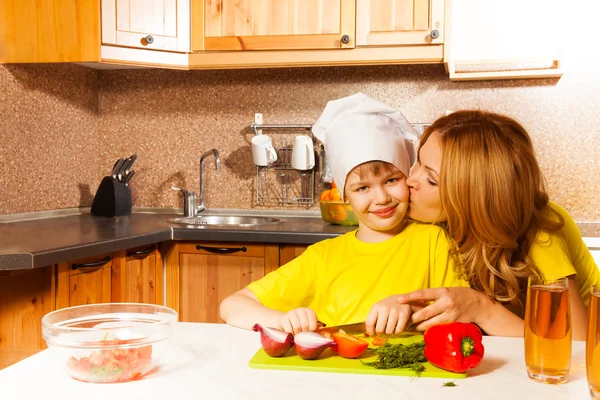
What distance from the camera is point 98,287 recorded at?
2.41 meters

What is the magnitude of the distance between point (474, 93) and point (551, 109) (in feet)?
1.16

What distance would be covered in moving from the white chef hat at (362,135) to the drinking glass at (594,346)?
29.7 inches

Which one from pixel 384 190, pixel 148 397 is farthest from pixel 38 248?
pixel 148 397

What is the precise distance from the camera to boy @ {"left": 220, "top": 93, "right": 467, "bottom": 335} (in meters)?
1.50

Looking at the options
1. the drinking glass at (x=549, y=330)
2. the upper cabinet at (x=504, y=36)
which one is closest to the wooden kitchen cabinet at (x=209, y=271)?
the upper cabinet at (x=504, y=36)

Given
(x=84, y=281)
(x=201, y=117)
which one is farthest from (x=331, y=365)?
(x=201, y=117)

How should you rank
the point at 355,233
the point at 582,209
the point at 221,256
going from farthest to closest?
the point at 582,209 < the point at 221,256 < the point at 355,233

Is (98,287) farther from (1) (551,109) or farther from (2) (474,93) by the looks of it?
(1) (551,109)

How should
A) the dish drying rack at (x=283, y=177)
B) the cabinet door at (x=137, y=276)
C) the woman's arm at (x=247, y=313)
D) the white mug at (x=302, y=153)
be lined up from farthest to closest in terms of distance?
1. the dish drying rack at (x=283, y=177)
2. the white mug at (x=302, y=153)
3. the cabinet door at (x=137, y=276)
4. the woman's arm at (x=247, y=313)

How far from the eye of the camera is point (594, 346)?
0.79 metres

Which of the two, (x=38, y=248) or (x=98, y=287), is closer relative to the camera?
(x=38, y=248)

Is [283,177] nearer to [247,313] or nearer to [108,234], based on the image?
[108,234]

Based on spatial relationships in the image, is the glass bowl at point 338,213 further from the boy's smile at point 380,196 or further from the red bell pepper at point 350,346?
the red bell pepper at point 350,346

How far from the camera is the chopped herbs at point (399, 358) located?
95 centimetres
